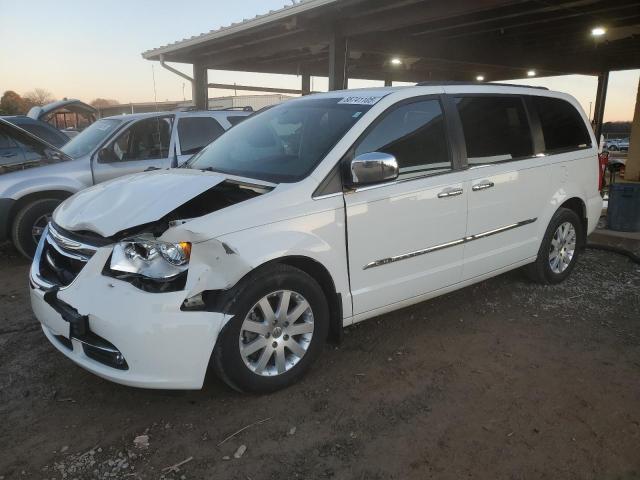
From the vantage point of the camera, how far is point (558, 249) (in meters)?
4.88

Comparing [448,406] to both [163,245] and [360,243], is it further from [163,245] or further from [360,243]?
[163,245]

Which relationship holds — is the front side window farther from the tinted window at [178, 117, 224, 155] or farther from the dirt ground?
the dirt ground

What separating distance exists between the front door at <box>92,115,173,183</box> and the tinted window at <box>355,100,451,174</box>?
3.90 m

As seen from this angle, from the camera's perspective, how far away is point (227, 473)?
2396mm

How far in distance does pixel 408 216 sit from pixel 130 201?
5.65 ft

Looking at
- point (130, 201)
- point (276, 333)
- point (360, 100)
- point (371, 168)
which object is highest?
point (360, 100)

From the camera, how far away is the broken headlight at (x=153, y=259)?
2.64 m

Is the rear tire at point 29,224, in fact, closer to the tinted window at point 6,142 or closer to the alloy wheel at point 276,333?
the tinted window at point 6,142

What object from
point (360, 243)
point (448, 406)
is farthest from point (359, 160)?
point (448, 406)

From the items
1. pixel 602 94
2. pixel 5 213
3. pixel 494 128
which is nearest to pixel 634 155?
pixel 602 94

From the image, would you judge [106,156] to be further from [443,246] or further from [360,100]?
[443,246]

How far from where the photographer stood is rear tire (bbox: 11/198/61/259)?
565 cm

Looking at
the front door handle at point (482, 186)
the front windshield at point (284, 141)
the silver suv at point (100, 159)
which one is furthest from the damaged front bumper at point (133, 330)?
the silver suv at point (100, 159)

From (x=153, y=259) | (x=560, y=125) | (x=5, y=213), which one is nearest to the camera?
(x=153, y=259)
